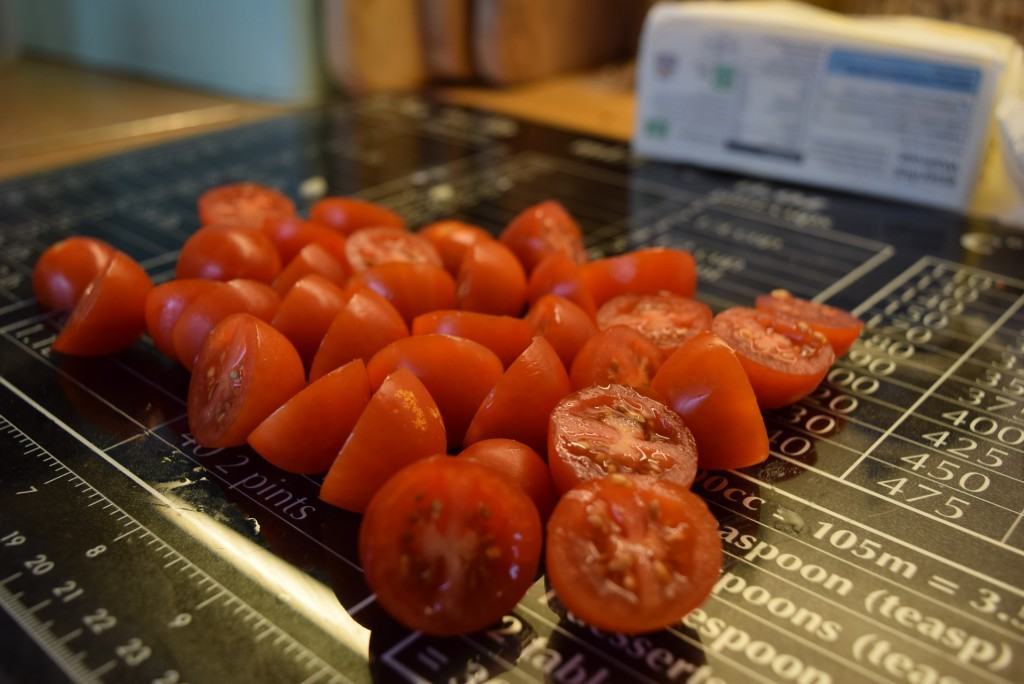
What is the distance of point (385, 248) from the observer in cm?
124

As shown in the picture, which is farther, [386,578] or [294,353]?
[294,353]

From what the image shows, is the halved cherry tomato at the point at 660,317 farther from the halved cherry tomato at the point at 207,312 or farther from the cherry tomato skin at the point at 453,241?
the halved cherry tomato at the point at 207,312

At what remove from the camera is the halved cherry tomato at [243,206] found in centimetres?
135

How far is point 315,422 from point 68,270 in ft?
1.72

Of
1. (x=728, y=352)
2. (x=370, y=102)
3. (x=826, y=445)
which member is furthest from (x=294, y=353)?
(x=370, y=102)

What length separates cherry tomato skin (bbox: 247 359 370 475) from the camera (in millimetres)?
888

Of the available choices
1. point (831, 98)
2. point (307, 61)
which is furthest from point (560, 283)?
point (307, 61)

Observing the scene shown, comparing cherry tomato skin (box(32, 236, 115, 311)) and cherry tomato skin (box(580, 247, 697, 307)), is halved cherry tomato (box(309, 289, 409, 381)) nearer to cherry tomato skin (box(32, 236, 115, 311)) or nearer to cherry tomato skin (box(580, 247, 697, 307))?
A: cherry tomato skin (box(580, 247, 697, 307))

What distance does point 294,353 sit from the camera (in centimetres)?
97

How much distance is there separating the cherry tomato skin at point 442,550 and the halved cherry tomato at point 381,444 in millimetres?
93

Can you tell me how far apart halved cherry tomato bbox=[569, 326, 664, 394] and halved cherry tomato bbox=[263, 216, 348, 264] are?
1.33 feet

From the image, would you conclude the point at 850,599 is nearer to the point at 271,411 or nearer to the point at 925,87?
the point at 271,411

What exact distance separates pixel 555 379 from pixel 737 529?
0.21m

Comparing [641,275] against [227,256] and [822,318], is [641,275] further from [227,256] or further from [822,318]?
[227,256]
